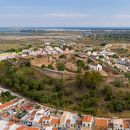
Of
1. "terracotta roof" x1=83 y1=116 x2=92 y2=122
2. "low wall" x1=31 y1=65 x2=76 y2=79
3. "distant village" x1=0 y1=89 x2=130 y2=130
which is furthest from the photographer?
"low wall" x1=31 y1=65 x2=76 y2=79

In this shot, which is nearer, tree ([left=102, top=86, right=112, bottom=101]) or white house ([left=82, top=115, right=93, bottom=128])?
white house ([left=82, top=115, right=93, bottom=128])

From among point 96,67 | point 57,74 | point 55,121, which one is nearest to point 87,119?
point 55,121

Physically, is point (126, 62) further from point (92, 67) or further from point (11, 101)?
point (11, 101)

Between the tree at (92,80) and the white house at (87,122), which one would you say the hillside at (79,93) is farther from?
the white house at (87,122)

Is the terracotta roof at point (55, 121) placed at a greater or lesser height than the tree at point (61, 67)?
lesser

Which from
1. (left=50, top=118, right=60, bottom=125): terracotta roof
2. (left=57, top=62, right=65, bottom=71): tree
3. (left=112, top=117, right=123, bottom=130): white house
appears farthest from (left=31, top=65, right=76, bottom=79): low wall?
(left=112, top=117, right=123, bottom=130): white house

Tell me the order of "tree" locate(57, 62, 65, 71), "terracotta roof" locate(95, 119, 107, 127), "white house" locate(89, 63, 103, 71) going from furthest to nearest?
"white house" locate(89, 63, 103, 71)
"tree" locate(57, 62, 65, 71)
"terracotta roof" locate(95, 119, 107, 127)

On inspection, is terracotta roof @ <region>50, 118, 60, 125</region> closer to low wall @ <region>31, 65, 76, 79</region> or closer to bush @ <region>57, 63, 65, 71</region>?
low wall @ <region>31, 65, 76, 79</region>

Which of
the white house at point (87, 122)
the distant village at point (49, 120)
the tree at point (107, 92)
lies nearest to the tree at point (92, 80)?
the tree at point (107, 92)
